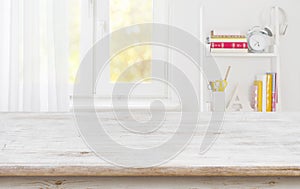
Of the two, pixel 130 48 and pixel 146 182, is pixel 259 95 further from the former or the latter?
pixel 146 182

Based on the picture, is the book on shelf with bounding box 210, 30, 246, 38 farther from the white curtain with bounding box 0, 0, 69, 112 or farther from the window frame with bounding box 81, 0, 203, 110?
the white curtain with bounding box 0, 0, 69, 112

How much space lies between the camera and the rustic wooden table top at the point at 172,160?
0.68 metres

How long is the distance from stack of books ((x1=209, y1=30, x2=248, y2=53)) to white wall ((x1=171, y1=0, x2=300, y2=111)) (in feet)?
0.62

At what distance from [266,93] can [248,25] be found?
516 mm

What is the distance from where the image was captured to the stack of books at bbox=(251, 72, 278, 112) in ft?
9.67

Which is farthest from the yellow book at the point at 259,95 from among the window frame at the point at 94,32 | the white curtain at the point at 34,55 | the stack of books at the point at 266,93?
the white curtain at the point at 34,55

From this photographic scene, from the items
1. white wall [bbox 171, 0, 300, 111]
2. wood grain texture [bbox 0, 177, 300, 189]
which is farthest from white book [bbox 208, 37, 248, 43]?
wood grain texture [bbox 0, 177, 300, 189]

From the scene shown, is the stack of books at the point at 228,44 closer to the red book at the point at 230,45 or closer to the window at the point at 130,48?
the red book at the point at 230,45

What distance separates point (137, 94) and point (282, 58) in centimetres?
105

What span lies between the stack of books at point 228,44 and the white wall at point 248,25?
19 cm

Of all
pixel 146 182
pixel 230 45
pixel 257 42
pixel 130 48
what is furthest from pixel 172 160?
pixel 130 48

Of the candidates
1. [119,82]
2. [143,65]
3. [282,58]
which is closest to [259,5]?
[282,58]

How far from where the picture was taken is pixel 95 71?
316cm

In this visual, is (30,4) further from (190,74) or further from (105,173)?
(105,173)
